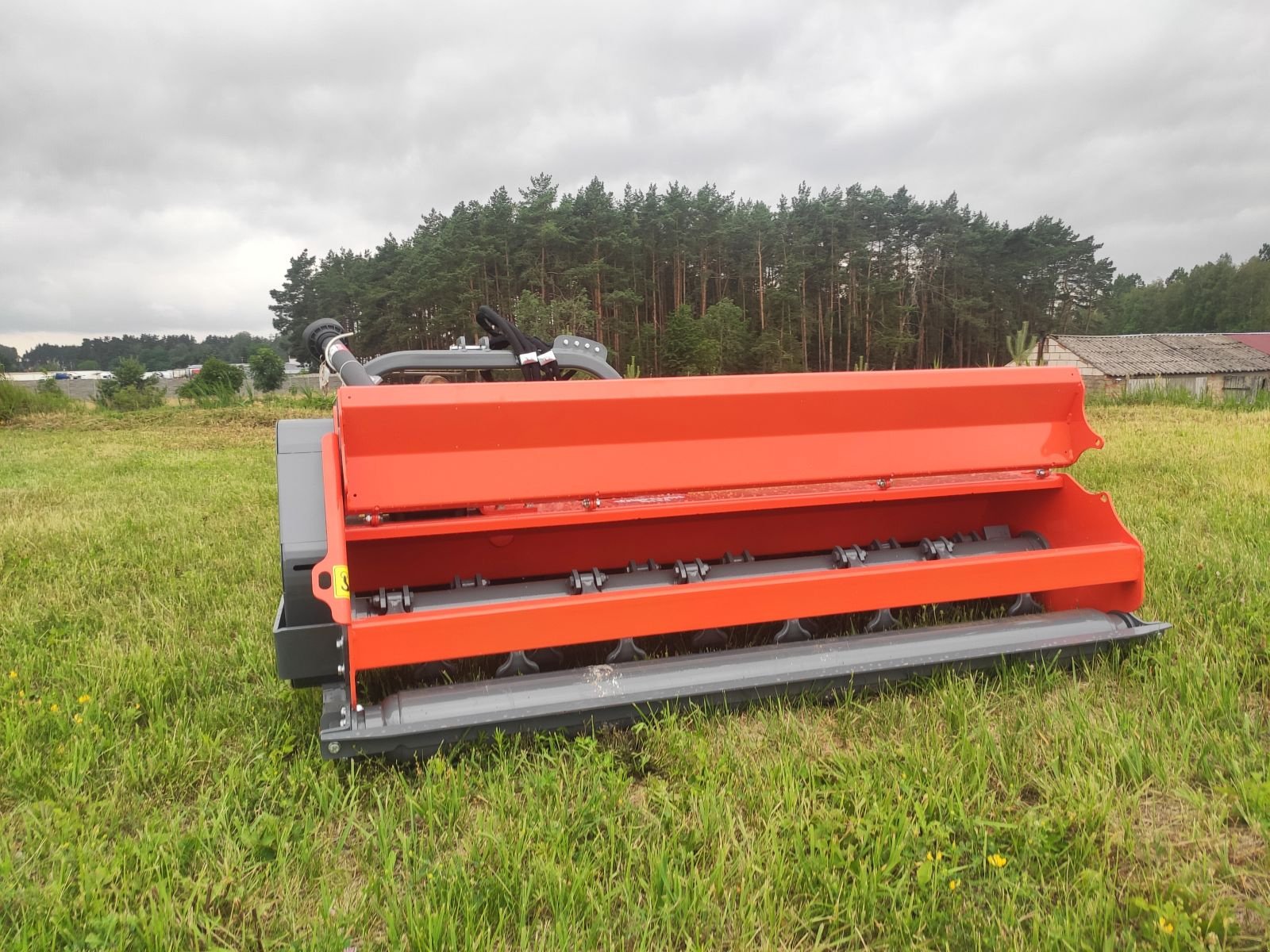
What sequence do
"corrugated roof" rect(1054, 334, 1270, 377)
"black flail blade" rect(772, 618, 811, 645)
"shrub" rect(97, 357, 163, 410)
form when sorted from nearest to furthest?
"black flail blade" rect(772, 618, 811, 645), "shrub" rect(97, 357, 163, 410), "corrugated roof" rect(1054, 334, 1270, 377)

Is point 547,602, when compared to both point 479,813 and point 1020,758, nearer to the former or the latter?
point 479,813

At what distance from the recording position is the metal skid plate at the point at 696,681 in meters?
2.35

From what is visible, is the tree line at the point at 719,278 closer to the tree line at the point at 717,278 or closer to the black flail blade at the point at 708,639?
the tree line at the point at 717,278

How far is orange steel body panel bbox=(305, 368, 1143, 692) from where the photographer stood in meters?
2.57

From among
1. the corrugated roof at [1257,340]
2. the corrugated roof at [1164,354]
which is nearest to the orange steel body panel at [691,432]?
the corrugated roof at [1164,354]

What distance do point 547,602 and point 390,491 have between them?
2.05 ft

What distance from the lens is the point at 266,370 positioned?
5566 cm

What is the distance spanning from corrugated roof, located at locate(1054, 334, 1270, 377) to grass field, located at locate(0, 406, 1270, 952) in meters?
34.1

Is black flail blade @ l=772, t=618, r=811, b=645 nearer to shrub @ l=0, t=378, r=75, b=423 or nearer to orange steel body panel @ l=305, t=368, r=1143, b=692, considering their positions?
orange steel body panel @ l=305, t=368, r=1143, b=692

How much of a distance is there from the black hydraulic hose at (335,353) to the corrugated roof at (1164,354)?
34.7 meters

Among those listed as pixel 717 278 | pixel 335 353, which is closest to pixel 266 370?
pixel 717 278

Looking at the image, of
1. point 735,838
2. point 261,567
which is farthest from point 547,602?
point 261,567

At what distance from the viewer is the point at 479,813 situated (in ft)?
7.04

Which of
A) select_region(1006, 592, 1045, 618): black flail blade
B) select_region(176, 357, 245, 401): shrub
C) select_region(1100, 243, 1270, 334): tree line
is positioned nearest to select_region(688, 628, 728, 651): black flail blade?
select_region(1006, 592, 1045, 618): black flail blade
